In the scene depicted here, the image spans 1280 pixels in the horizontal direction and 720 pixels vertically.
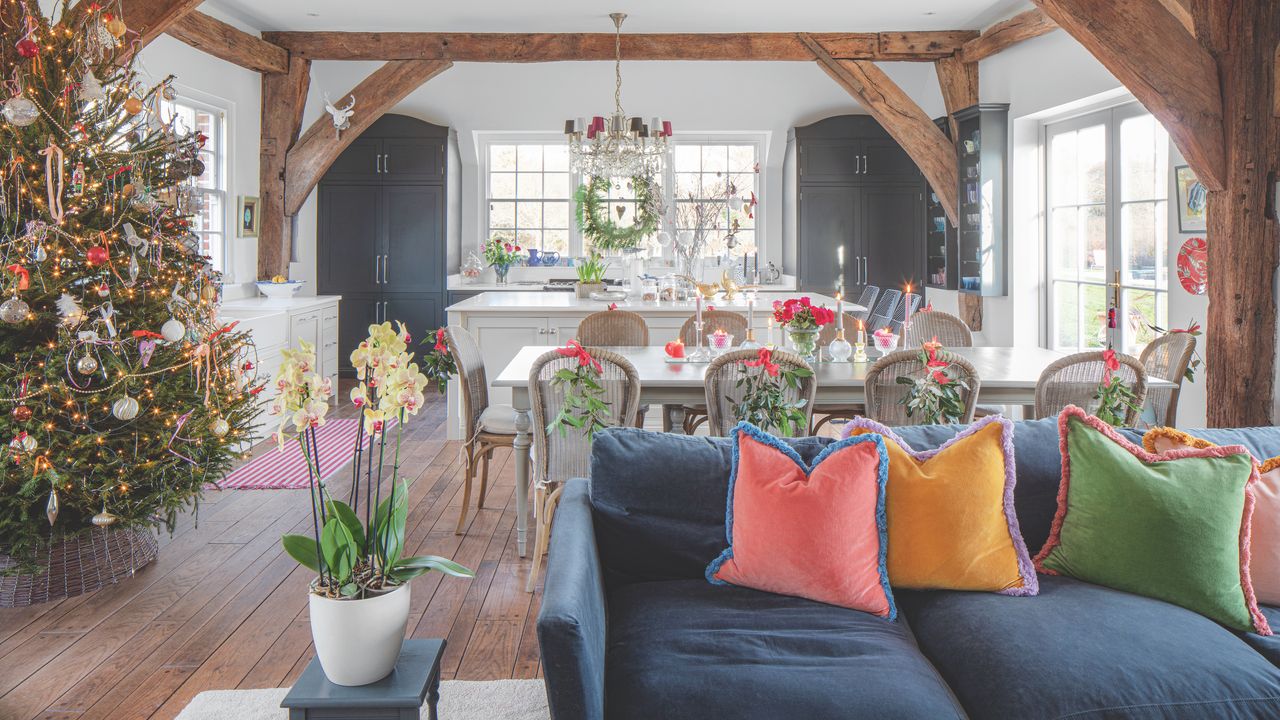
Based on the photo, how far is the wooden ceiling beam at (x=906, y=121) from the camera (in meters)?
7.52

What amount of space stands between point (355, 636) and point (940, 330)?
402cm

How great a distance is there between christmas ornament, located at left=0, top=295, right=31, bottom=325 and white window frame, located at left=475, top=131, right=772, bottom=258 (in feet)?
22.0

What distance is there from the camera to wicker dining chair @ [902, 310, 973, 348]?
5121 millimetres

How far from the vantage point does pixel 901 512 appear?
238 cm

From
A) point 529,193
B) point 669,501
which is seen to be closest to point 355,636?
point 669,501

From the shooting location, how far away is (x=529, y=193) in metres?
9.73

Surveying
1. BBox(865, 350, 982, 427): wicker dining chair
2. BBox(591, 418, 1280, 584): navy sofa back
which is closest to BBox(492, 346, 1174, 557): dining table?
BBox(865, 350, 982, 427): wicker dining chair

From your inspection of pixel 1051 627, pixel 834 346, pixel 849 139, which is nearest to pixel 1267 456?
pixel 1051 627

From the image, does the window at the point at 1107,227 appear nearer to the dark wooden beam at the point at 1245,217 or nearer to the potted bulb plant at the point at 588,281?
the dark wooden beam at the point at 1245,217

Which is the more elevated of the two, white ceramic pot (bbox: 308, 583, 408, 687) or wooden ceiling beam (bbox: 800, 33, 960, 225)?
wooden ceiling beam (bbox: 800, 33, 960, 225)

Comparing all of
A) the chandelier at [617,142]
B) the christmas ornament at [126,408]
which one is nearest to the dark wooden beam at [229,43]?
the chandelier at [617,142]

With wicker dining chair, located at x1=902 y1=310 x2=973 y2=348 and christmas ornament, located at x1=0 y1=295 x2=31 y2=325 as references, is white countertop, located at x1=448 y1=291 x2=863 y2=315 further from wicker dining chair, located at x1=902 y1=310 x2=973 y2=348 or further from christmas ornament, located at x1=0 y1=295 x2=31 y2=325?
christmas ornament, located at x1=0 y1=295 x2=31 y2=325

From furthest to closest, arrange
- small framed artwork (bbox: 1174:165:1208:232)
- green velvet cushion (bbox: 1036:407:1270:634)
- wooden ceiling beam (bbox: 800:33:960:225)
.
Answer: wooden ceiling beam (bbox: 800:33:960:225), small framed artwork (bbox: 1174:165:1208:232), green velvet cushion (bbox: 1036:407:1270:634)

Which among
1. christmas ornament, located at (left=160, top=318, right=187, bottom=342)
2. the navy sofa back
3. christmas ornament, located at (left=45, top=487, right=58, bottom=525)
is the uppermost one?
christmas ornament, located at (left=160, top=318, right=187, bottom=342)
